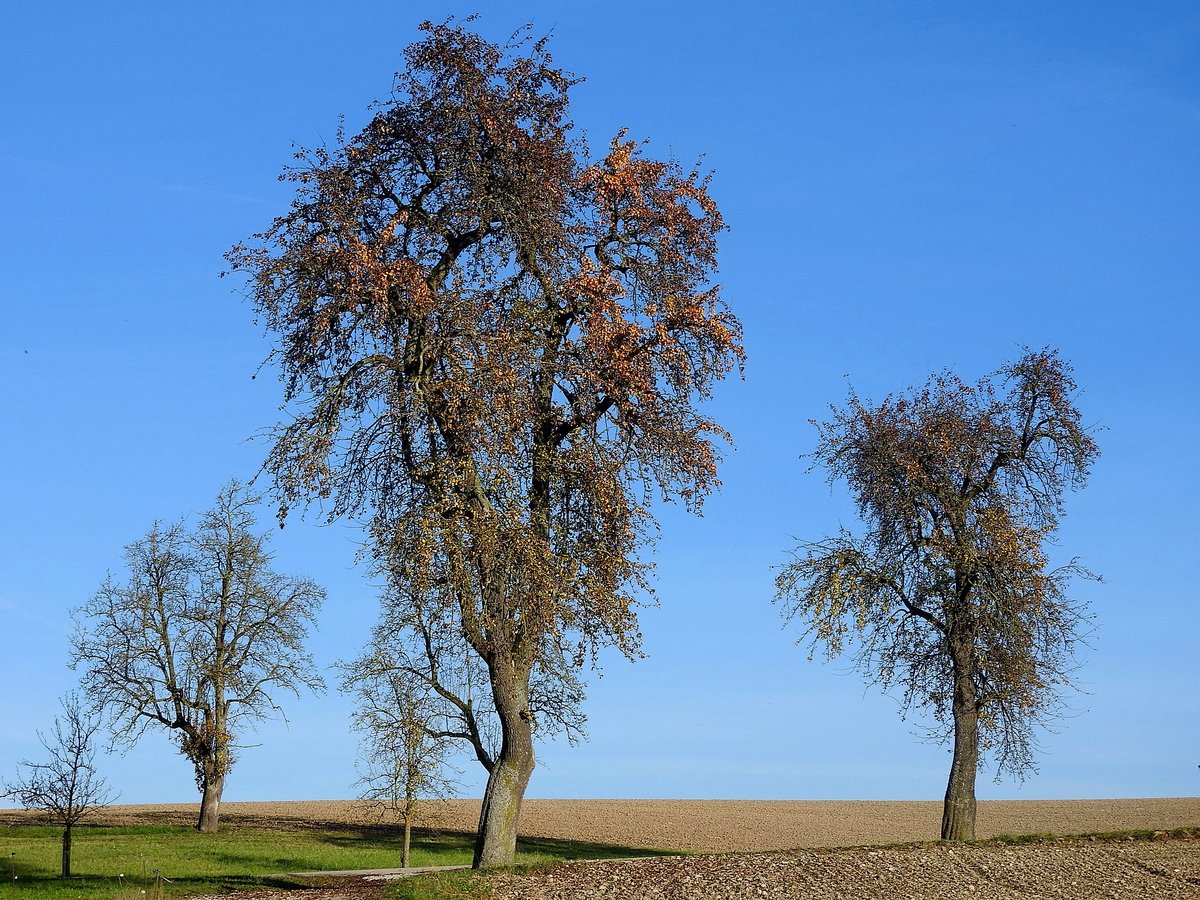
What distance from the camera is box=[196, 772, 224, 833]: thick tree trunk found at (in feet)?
146

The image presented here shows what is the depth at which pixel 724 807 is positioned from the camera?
225ft

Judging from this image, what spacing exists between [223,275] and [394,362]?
156 inches

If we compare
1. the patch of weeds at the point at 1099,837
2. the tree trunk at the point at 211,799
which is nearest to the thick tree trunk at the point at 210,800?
the tree trunk at the point at 211,799

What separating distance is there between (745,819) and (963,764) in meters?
27.1

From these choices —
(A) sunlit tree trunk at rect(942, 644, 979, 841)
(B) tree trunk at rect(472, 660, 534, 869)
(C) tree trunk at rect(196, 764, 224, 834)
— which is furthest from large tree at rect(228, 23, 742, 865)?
(C) tree trunk at rect(196, 764, 224, 834)

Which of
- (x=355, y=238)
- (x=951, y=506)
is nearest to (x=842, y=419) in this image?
(x=951, y=506)

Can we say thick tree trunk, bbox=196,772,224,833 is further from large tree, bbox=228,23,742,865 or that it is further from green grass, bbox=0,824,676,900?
large tree, bbox=228,23,742,865

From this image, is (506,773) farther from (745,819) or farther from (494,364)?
(745,819)

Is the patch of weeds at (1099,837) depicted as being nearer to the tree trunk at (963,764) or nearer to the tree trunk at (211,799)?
the tree trunk at (963,764)

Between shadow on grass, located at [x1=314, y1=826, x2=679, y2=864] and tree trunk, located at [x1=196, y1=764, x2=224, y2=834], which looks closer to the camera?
shadow on grass, located at [x1=314, y1=826, x2=679, y2=864]

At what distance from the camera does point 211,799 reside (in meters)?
45.2

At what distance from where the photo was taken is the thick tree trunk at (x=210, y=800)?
44.4m

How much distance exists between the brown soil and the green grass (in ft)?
13.7

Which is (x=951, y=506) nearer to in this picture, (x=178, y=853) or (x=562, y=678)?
(x=562, y=678)
